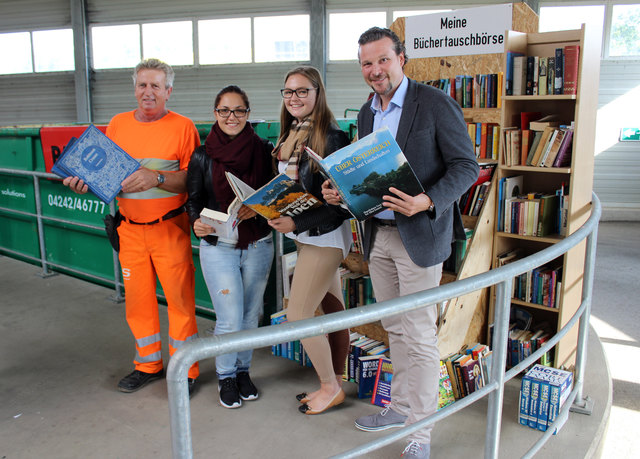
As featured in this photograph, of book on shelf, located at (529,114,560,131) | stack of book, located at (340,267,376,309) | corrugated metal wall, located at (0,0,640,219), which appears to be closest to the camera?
book on shelf, located at (529,114,560,131)

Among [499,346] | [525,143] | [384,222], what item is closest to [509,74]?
[525,143]

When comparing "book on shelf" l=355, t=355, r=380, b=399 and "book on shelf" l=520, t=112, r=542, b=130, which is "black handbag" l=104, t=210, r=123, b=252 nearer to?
"book on shelf" l=355, t=355, r=380, b=399

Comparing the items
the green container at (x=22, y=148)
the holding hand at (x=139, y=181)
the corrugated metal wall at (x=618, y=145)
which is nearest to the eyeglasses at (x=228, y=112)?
the holding hand at (x=139, y=181)

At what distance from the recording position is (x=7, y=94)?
13023 millimetres

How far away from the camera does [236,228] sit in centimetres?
262

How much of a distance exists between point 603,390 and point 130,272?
2.81 metres

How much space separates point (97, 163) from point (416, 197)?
165 cm

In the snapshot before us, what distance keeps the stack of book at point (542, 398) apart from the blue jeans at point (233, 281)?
4.88 ft

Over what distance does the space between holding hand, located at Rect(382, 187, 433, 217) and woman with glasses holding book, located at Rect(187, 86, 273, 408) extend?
907 millimetres

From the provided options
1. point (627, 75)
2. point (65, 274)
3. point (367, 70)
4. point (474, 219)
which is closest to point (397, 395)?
point (474, 219)

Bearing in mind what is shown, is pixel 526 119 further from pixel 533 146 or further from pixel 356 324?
pixel 356 324

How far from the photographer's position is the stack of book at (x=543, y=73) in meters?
3.01

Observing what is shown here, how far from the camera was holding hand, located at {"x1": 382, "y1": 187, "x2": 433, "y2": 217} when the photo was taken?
191 cm

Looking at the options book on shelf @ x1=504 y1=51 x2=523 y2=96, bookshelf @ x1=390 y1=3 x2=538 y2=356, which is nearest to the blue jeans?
bookshelf @ x1=390 y1=3 x2=538 y2=356
